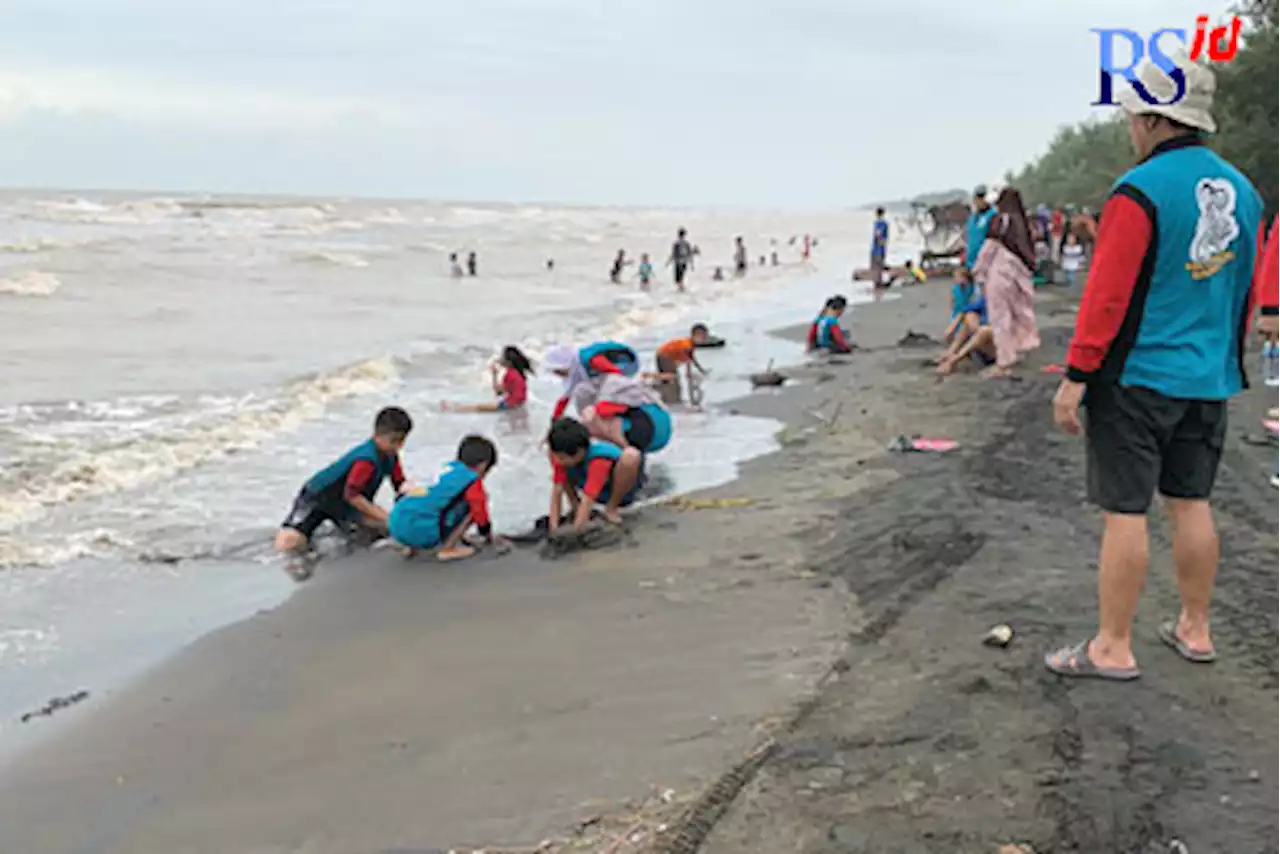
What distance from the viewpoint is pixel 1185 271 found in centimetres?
321

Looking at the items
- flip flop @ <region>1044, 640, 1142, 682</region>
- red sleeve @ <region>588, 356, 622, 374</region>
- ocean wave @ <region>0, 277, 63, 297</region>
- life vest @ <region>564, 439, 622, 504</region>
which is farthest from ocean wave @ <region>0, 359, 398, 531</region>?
ocean wave @ <region>0, 277, 63, 297</region>

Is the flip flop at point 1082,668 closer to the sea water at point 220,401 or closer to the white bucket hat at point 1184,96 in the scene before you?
the white bucket hat at point 1184,96

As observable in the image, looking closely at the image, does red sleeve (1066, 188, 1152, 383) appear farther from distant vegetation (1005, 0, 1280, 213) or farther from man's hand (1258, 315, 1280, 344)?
distant vegetation (1005, 0, 1280, 213)

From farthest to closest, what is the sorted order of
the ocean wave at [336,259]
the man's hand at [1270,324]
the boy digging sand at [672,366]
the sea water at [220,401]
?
the ocean wave at [336,259] < the boy digging sand at [672,366] < the man's hand at [1270,324] < the sea water at [220,401]

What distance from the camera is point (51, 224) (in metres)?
51.0

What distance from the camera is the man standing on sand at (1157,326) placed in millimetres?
3189

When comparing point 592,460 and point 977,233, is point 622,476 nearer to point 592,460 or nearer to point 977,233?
point 592,460

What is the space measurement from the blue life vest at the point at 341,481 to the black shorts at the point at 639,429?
1.72 metres

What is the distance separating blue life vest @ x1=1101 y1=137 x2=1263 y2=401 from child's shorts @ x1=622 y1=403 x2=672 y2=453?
4616 millimetres

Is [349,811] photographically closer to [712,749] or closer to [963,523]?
[712,749]

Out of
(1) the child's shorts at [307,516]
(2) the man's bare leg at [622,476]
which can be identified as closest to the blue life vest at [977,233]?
(2) the man's bare leg at [622,476]

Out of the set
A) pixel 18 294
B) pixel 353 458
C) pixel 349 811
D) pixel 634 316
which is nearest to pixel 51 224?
pixel 18 294

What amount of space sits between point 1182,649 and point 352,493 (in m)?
4.53

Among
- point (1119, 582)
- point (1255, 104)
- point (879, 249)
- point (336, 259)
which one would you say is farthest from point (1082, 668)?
point (336, 259)
